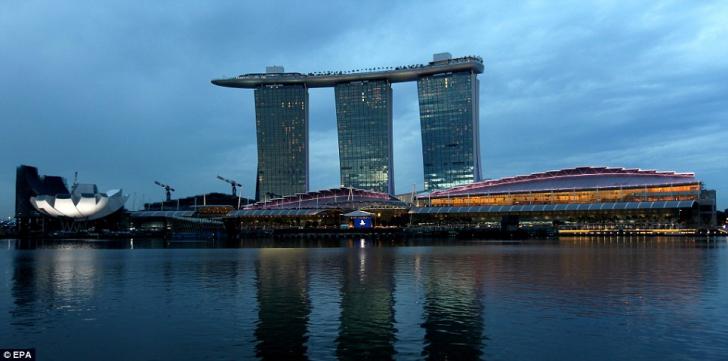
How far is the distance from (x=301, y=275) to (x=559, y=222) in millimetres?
145671

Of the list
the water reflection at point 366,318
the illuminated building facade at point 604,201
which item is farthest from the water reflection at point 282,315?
the illuminated building facade at point 604,201

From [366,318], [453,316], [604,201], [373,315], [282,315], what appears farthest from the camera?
Result: [604,201]

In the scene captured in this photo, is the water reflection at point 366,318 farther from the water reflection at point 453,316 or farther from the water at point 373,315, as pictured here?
the water reflection at point 453,316

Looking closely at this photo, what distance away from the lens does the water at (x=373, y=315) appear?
77.3 feet

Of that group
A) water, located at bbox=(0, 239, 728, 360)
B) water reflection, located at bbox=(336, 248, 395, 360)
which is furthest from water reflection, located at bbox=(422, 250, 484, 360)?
water reflection, located at bbox=(336, 248, 395, 360)

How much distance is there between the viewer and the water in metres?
23.6

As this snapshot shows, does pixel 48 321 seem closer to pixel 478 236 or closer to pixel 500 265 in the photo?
pixel 500 265

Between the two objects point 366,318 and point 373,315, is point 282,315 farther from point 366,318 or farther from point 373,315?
point 373,315

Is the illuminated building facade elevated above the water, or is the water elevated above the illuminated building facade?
the illuminated building facade

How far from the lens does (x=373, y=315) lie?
30.7 m

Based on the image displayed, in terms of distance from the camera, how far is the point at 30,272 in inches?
2213

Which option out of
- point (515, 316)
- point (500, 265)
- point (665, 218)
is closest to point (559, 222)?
point (665, 218)

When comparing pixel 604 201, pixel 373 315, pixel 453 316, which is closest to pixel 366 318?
pixel 373 315

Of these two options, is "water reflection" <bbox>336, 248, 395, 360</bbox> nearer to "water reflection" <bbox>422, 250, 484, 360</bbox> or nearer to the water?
the water
